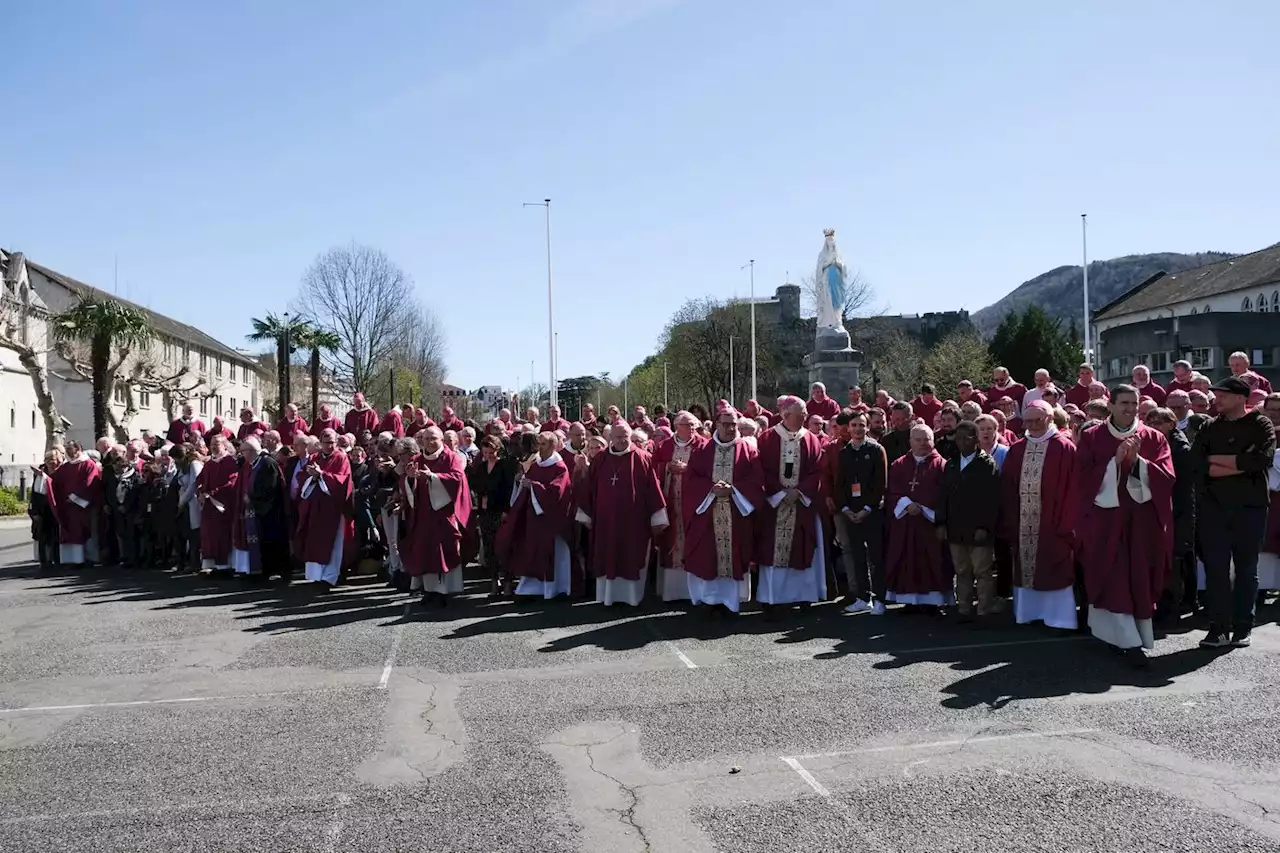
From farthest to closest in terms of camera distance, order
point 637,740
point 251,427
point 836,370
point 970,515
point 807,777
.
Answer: point 836,370 → point 251,427 → point 970,515 → point 637,740 → point 807,777

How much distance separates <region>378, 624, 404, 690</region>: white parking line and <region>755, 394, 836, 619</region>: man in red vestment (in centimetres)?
338

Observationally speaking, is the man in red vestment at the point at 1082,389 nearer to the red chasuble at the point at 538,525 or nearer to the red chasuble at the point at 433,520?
the red chasuble at the point at 538,525

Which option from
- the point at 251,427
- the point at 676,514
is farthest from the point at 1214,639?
the point at 251,427

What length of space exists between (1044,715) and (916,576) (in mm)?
3269

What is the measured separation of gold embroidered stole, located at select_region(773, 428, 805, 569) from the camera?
31.7ft

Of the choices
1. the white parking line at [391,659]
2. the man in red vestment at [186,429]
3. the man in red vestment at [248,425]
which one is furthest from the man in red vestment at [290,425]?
the white parking line at [391,659]

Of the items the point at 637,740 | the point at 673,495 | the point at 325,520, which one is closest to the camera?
the point at 637,740

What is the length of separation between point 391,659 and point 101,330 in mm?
23818

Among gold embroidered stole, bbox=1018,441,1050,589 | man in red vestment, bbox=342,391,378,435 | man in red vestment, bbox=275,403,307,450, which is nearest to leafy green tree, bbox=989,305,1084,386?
man in red vestment, bbox=342,391,378,435

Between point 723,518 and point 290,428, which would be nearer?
point 723,518

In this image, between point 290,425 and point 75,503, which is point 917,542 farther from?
point 75,503

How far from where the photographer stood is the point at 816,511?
9.86 meters

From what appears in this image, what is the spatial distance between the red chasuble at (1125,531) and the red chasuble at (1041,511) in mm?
306

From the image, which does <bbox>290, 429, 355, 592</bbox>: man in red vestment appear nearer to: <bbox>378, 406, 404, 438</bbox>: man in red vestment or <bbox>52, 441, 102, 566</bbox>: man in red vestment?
<bbox>378, 406, 404, 438</bbox>: man in red vestment
